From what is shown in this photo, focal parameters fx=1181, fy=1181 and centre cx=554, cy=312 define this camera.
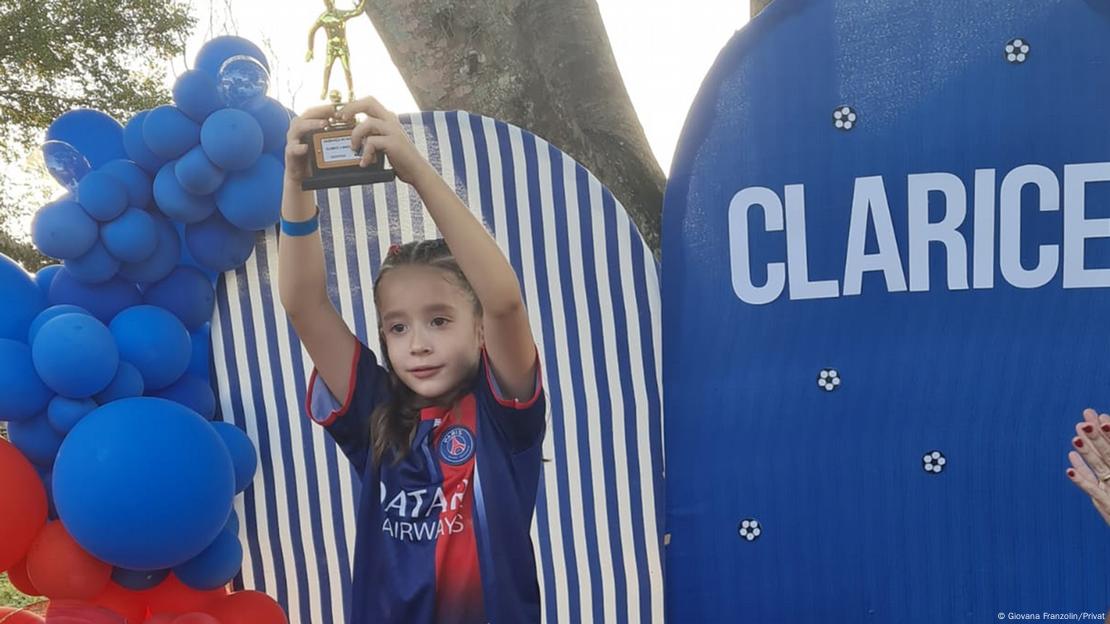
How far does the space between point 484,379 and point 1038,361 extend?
3.29 ft

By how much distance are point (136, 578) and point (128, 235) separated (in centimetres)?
68

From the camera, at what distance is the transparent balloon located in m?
2.26

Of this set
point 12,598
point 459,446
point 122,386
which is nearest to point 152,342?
point 122,386

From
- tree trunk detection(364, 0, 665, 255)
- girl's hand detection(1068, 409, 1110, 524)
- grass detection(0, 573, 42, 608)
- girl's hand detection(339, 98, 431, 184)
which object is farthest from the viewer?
grass detection(0, 573, 42, 608)

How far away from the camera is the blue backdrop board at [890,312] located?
6.91 ft

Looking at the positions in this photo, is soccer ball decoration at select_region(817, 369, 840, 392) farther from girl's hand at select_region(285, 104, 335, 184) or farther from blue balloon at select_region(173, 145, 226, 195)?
blue balloon at select_region(173, 145, 226, 195)

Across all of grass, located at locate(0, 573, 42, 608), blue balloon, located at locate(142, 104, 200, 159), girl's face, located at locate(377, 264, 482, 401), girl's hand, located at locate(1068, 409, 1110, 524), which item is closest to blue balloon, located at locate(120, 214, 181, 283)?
blue balloon, located at locate(142, 104, 200, 159)

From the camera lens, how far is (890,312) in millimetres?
2164

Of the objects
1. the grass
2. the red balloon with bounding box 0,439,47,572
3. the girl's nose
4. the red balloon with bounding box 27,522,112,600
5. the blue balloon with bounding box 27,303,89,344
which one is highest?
the blue balloon with bounding box 27,303,89,344

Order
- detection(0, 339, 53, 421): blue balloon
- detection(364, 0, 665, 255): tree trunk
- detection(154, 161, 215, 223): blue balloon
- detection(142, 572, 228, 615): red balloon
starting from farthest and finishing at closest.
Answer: detection(364, 0, 665, 255): tree trunk, detection(142, 572, 228, 615): red balloon, detection(154, 161, 215, 223): blue balloon, detection(0, 339, 53, 421): blue balloon

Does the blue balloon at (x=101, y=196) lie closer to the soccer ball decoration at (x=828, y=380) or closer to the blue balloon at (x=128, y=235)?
the blue balloon at (x=128, y=235)

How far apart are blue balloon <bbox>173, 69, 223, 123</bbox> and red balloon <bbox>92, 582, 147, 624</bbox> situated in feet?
3.11

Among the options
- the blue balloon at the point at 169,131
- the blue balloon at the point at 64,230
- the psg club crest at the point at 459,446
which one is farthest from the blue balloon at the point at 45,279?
the psg club crest at the point at 459,446

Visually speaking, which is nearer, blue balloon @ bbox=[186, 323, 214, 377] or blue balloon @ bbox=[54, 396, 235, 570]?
blue balloon @ bbox=[54, 396, 235, 570]
